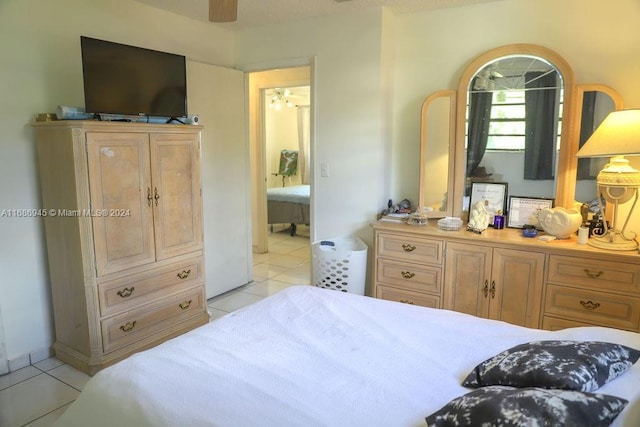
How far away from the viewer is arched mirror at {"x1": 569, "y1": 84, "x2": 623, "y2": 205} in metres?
2.81

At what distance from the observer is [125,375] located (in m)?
1.43

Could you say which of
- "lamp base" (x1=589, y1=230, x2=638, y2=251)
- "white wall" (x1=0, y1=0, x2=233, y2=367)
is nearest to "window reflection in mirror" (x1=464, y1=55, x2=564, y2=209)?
"lamp base" (x1=589, y1=230, x2=638, y2=251)

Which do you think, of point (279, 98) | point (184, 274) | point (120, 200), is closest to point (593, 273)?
point (184, 274)

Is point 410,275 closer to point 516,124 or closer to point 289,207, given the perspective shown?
point 516,124

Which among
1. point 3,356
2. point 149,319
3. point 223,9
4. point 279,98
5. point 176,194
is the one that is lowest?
point 3,356

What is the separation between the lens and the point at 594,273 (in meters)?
2.55

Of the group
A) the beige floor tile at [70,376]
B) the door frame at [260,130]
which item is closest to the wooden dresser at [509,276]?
the beige floor tile at [70,376]

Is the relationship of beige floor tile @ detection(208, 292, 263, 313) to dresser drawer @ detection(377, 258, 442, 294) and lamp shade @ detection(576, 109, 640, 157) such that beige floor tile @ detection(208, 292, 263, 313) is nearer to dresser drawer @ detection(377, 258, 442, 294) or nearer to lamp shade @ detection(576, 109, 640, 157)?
dresser drawer @ detection(377, 258, 442, 294)

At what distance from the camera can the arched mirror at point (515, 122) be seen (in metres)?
2.94

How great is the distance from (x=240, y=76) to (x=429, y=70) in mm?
1696

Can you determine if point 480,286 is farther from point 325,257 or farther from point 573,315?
point 325,257

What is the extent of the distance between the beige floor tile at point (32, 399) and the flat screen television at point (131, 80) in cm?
164

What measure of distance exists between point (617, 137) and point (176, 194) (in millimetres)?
2766

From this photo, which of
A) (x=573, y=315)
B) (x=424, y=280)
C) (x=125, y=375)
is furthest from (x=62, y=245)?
(x=573, y=315)
